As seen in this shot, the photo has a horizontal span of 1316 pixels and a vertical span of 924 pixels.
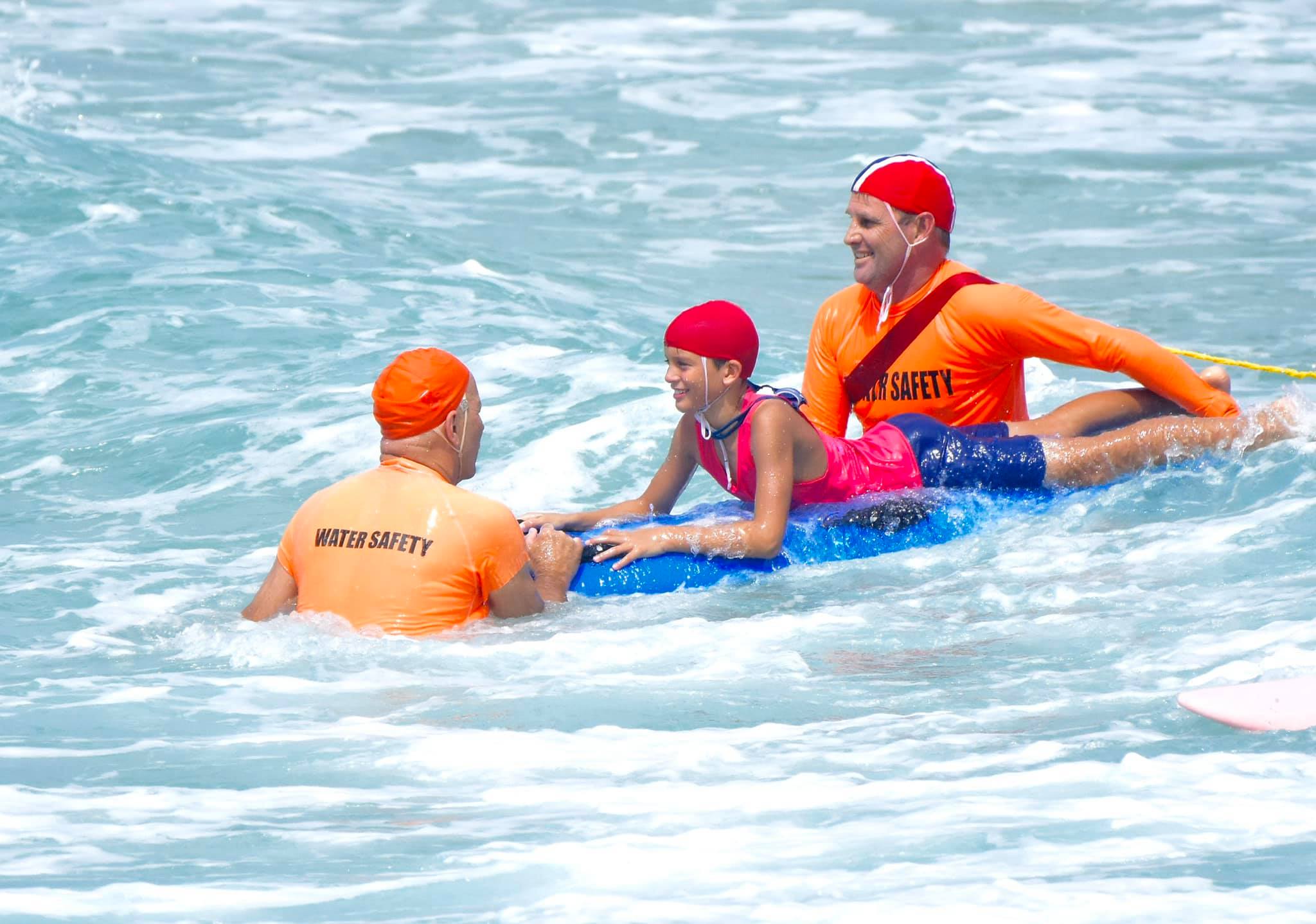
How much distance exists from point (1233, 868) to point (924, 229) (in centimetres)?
358

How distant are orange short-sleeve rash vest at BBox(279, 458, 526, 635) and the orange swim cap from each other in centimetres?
13

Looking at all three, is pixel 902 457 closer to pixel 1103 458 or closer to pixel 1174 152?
pixel 1103 458

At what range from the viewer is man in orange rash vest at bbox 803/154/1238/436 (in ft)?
22.2

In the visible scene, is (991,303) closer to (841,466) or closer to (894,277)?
(894,277)

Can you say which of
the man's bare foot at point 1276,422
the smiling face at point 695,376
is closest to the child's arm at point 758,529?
the smiling face at point 695,376

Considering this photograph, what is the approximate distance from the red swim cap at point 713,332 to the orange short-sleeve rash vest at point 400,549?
1.07m

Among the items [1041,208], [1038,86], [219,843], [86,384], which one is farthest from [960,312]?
[1038,86]

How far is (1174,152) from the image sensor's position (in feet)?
51.1

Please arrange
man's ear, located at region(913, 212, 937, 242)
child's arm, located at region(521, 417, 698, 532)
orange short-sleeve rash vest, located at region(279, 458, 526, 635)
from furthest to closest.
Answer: man's ear, located at region(913, 212, 937, 242) < child's arm, located at region(521, 417, 698, 532) < orange short-sleeve rash vest, located at region(279, 458, 526, 635)

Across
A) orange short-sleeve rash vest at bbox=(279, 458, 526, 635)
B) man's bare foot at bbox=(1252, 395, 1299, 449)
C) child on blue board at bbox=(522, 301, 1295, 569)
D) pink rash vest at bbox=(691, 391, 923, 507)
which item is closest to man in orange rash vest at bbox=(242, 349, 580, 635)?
orange short-sleeve rash vest at bbox=(279, 458, 526, 635)

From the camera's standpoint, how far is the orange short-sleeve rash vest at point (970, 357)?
6738 millimetres

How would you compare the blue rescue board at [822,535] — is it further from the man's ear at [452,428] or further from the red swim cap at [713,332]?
the man's ear at [452,428]

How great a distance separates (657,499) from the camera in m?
6.78

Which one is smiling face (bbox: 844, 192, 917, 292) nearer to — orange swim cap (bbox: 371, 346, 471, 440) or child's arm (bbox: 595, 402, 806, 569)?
child's arm (bbox: 595, 402, 806, 569)
